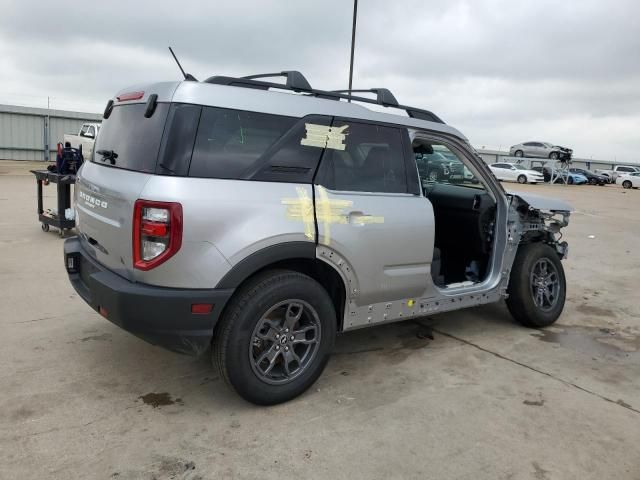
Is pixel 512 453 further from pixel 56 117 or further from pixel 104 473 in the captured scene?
pixel 56 117

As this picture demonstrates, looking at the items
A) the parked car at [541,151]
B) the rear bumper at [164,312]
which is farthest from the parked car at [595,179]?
the rear bumper at [164,312]

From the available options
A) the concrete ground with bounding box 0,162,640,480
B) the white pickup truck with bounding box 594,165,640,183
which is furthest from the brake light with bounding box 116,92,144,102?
the white pickup truck with bounding box 594,165,640,183

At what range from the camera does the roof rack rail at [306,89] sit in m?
3.29

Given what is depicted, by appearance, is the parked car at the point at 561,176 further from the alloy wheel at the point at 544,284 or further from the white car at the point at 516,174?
the alloy wheel at the point at 544,284

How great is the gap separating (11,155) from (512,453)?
33.2 m

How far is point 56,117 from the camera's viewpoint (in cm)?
3100

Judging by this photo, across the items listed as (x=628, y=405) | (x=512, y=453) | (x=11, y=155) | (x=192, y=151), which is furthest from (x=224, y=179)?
(x=11, y=155)

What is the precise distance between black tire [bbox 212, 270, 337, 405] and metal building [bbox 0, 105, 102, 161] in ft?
104

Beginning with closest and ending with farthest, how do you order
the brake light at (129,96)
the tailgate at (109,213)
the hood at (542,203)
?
1. the tailgate at (109,213)
2. the brake light at (129,96)
3. the hood at (542,203)

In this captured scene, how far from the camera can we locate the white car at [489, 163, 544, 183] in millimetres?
35594

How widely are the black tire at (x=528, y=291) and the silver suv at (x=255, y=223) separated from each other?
97cm

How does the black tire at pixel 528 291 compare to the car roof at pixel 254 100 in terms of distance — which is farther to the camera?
the black tire at pixel 528 291

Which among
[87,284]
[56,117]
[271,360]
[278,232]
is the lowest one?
[271,360]

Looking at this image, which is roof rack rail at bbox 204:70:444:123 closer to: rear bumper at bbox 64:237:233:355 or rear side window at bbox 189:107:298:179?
rear side window at bbox 189:107:298:179
